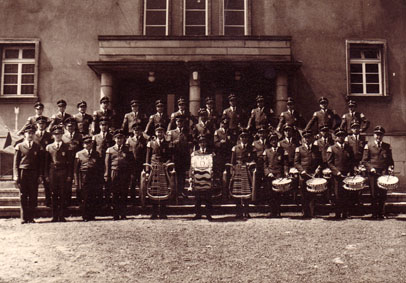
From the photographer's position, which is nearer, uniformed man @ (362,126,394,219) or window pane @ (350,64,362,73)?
uniformed man @ (362,126,394,219)

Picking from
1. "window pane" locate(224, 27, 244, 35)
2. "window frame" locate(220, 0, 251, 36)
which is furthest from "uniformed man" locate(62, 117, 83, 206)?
"window pane" locate(224, 27, 244, 35)

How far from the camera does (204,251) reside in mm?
6012

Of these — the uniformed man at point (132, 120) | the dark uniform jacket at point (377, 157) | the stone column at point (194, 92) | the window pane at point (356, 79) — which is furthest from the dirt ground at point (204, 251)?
the window pane at point (356, 79)

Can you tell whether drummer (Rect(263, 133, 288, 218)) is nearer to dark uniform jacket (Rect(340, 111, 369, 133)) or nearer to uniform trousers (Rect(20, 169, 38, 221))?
dark uniform jacket (Rect(340, 111, 369, 133))

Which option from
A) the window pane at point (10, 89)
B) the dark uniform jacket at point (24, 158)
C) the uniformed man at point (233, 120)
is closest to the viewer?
the dark uniform jacket at point (24, 158)

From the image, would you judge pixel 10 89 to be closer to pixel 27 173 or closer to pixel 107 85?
pixel 107 85

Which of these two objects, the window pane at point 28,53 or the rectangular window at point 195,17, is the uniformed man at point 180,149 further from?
the window pane at point 28,53

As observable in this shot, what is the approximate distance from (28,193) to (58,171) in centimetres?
76

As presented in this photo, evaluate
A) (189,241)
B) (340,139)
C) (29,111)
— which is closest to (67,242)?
(189,241)

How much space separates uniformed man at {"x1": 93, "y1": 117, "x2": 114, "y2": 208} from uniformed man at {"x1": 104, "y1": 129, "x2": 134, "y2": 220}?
20cm

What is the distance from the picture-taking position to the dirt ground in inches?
199

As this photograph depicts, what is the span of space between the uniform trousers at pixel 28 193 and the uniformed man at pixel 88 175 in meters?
0.89

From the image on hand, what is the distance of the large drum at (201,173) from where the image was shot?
28.2ft

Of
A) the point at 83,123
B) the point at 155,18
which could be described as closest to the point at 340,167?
the point at 83,123
